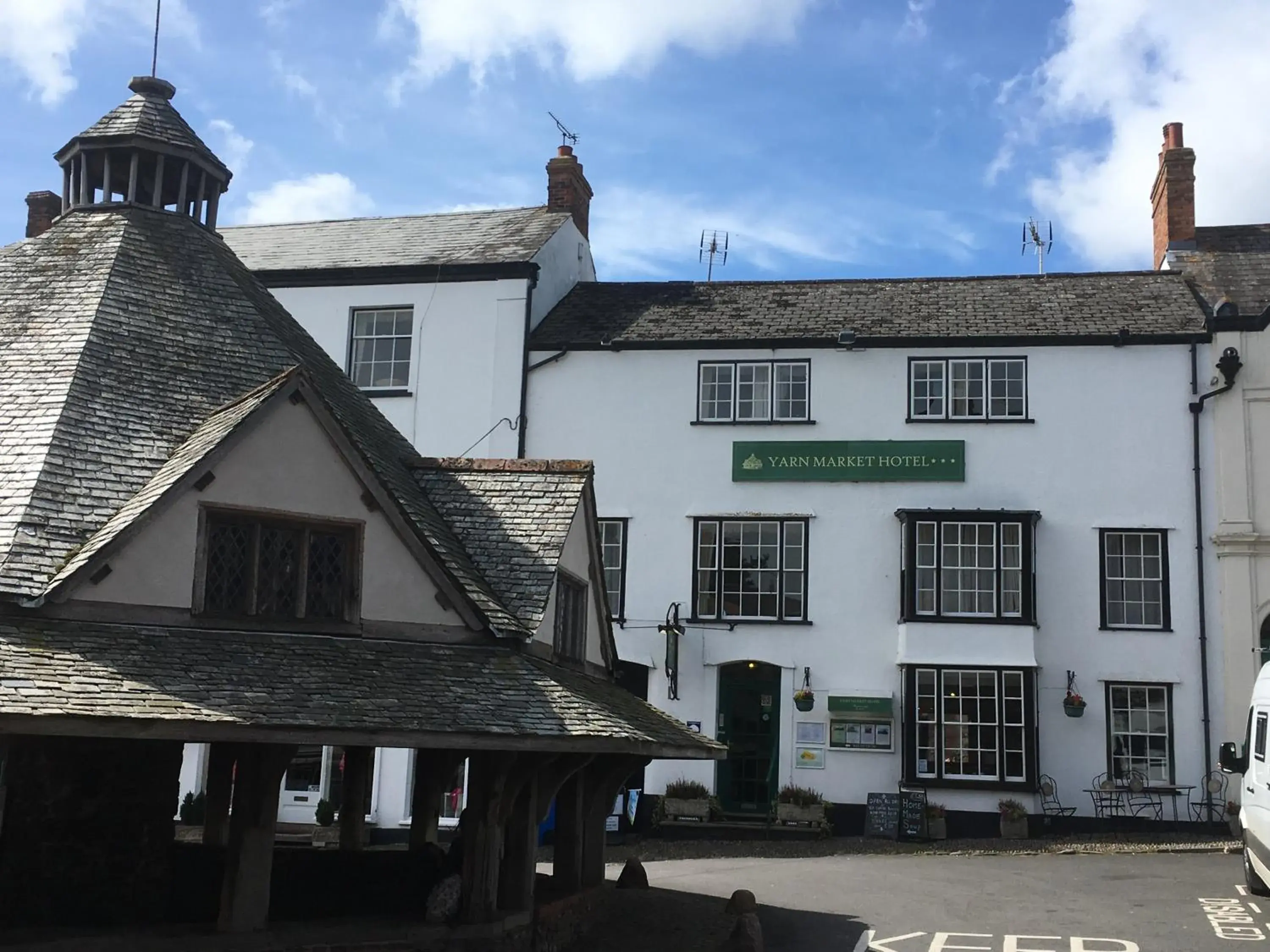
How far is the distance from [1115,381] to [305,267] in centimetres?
1485

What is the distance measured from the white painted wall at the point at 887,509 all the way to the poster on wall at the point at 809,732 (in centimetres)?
18

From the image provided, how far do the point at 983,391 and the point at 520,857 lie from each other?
1462 centimetres

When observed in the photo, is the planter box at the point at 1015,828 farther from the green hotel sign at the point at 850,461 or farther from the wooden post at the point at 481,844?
the wooden post at the point at 481,844

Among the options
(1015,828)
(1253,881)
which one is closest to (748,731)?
(1015,828)

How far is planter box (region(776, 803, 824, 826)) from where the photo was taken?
22.5 meters

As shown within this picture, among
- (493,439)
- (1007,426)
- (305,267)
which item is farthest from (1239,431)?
(305,267)

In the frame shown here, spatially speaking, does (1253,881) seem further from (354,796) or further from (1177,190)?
(1177,190)

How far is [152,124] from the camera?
52.1 feet

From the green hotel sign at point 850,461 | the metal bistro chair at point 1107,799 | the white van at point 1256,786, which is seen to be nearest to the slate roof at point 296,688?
the white van at point 1256,786

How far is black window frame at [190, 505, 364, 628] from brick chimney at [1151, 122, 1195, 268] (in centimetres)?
1989

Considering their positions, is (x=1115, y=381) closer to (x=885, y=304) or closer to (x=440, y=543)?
(x=885, y=304)

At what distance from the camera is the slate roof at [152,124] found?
15.7 metres

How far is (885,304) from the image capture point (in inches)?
1009

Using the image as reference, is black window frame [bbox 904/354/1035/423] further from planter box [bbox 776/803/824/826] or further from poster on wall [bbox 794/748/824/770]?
planter box [bbox 776/803/824/826]
